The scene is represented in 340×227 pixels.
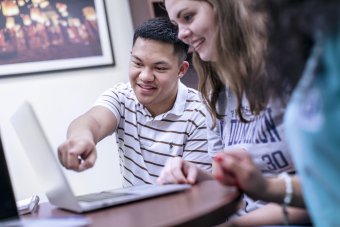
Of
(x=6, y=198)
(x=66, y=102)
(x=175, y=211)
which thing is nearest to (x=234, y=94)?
(x=175, y=211)

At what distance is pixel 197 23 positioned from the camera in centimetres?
131

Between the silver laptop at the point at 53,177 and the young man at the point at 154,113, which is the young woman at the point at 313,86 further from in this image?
the young man at the point at 154,113

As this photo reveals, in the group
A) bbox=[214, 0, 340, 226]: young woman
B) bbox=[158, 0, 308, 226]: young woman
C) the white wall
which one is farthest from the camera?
the white wall

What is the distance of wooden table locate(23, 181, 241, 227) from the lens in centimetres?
72

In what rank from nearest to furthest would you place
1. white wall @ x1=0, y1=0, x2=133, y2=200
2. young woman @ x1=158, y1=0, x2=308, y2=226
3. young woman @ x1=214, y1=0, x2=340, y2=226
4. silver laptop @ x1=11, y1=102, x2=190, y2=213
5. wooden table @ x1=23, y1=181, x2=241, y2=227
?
young woman @ x1=214, y1=0, x2=340, y2=226 < wooden table @ x1=23, y1=181, x2=241, y2=227 < silver laptop @ x1=11, y1=102, x2=190, y2=213 < young woman @ x1=158, y1=0, x2=308, y2=226 < white wall @ x1=0, y1=0, x2=133, y2=200

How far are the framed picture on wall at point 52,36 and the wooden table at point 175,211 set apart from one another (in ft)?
4.71

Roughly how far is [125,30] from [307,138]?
2.15m

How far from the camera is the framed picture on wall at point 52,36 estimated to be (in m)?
2.21

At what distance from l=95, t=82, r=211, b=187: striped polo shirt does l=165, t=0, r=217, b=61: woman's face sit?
0.39m

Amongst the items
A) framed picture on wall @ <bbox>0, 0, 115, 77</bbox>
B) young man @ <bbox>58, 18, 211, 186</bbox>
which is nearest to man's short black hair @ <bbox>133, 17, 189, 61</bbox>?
young man @ <bbox>58, 18, 211, 186</bbox>

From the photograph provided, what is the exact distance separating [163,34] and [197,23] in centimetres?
44

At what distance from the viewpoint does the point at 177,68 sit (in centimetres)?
178

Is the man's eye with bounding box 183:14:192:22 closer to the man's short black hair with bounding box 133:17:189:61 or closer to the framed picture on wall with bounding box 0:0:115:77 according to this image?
the man's short black hair with bounding box 133:17:189:61

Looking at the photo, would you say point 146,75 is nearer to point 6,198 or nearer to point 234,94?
point 234,94
